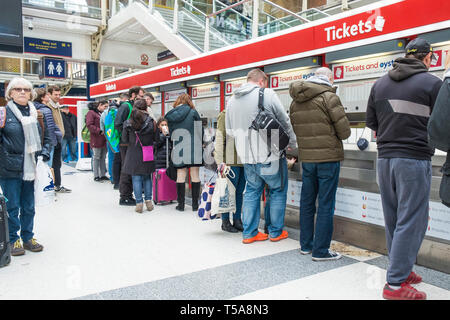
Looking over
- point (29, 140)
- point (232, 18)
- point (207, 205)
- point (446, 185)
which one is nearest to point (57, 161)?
point (29, 140)

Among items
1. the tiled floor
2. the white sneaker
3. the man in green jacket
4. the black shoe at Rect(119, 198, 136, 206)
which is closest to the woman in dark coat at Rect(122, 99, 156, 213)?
the black shoe at Rect(119, 198, 136, 206)

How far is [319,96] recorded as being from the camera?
2.93 metres

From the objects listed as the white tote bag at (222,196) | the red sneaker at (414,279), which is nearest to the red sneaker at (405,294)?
the red sneaker at (414,279)

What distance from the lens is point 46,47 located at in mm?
10562

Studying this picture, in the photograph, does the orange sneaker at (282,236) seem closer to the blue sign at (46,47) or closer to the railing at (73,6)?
the blue sign at (46,47)

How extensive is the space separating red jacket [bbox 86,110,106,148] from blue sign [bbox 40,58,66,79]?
4.86m

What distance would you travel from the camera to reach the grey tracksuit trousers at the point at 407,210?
2271 millimetres

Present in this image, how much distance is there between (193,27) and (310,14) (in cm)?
308

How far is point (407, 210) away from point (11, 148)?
285 centimetres

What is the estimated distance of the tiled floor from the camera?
8.05 ft

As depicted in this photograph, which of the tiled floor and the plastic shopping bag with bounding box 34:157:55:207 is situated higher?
the plastic shopping bag with bounding box 34:157:55:207

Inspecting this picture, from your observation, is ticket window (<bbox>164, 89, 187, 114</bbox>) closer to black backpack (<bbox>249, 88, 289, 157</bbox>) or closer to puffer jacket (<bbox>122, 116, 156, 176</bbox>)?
puffer jacket (<bbox>122, 116, 156, 176</bbox>)

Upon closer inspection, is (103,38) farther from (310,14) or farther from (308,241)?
(308,241)

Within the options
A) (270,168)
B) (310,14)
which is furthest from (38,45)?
(270,168)
